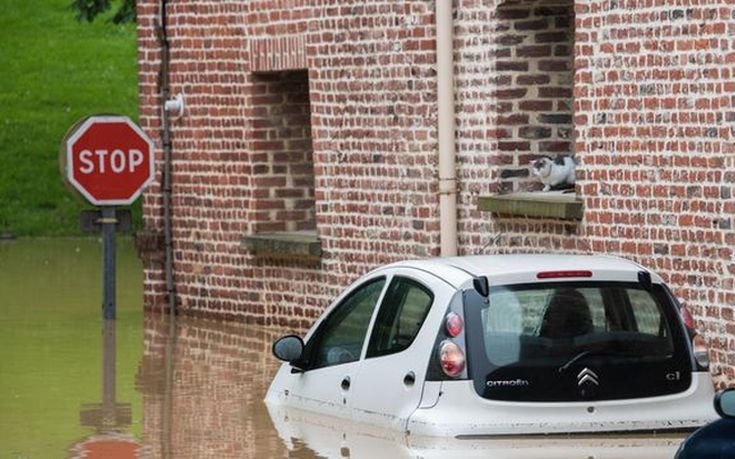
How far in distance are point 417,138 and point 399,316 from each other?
8144 mm

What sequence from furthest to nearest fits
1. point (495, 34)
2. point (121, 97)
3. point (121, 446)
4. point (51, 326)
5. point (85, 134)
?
point (121, 97)
point (51, 326)
point (85, 134)
point (495, 34)
point (121, 446)

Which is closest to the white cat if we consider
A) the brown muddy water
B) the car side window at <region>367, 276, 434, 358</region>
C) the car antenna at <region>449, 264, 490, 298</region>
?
the brown muddy water

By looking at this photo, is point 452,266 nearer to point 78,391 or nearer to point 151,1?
point 78,391

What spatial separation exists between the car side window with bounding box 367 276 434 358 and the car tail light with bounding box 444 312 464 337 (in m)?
0.28

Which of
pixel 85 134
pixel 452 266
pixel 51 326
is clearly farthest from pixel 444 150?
pixel 452 266

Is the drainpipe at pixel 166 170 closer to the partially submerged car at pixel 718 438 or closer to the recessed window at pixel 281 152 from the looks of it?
the recessed window at pixel 281 152

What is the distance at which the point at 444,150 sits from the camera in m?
21.5

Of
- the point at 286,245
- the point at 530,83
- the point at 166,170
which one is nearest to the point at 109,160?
the point at 286,245

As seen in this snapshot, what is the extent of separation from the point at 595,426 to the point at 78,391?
664 centimetres

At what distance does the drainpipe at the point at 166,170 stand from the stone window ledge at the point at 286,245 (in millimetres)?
1449

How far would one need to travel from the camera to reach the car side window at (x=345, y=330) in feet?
47.1

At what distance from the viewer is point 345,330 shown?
14.6 meters

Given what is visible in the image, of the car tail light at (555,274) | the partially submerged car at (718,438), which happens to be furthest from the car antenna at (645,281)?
the partially submerged car at (718,438)

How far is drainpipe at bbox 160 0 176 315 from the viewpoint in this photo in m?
25.9
